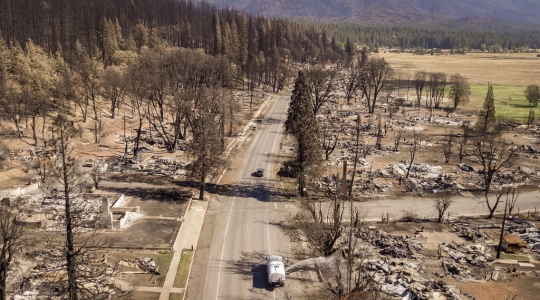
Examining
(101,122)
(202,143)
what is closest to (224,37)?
(101,122)

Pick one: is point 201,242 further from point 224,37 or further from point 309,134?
point 224,37

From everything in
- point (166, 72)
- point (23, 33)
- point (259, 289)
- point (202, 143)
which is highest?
point (23, 33)

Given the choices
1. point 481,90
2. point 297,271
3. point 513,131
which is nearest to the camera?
point 297,271

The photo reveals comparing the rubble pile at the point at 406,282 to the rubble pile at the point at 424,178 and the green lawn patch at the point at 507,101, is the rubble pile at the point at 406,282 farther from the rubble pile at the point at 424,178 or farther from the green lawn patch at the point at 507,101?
the green lawn patch at the point at 507,101

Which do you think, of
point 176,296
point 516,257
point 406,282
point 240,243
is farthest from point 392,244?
point 176,296

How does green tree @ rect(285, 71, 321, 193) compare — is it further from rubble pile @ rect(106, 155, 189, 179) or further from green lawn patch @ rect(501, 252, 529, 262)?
green lawn patch @ rect(501, 252, 529, 262)

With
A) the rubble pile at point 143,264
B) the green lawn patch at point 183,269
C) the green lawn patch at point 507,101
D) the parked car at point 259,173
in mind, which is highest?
the green lawn patch at point 507,101

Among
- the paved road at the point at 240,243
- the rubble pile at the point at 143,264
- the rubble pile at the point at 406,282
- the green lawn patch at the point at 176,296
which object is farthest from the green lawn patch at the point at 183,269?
the rubble pile at the point at 406,282

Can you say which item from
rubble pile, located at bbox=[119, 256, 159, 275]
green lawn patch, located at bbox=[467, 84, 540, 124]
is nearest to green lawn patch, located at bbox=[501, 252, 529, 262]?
rubble pile, located at bbox=[119, 256, 159, 275]
